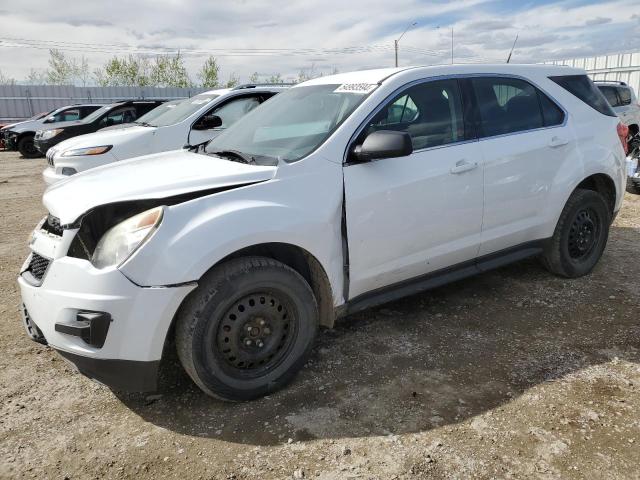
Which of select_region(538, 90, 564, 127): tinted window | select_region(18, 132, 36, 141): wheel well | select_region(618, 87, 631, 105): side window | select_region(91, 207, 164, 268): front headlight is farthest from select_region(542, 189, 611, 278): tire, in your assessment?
select_region(18, 132, 36, 141): wheel well

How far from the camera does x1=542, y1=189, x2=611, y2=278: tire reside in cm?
437

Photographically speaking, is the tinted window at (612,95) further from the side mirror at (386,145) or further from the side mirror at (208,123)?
the side mirror at (386,145)

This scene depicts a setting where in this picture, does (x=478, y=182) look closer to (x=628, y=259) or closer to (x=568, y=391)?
(x=568, y=391)

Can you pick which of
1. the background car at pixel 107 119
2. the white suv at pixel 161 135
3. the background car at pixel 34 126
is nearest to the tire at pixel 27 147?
the background car at pixel 34 126

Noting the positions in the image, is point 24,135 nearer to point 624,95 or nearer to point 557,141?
point 624,95

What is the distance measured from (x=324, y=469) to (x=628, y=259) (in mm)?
4238

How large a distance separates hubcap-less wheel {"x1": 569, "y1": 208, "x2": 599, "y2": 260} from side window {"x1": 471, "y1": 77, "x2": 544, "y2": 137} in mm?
952

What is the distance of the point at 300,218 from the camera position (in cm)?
287

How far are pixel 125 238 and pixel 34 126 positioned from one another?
16592mm

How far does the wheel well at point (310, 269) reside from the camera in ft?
9.76

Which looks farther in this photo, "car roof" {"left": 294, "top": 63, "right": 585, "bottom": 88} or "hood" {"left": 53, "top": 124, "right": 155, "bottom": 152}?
"hood" {"left": 53, "top": 124, "right": 155, "bottom": 152}

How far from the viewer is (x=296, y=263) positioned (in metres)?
3.12

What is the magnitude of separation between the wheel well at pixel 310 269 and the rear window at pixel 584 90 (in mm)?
2738

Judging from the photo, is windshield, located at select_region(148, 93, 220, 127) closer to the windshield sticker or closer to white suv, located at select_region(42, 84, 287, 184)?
white suv, located at select_region(42, 84, 287, 184)
